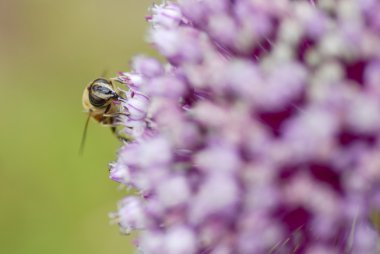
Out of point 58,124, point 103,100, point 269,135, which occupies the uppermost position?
point 58,124

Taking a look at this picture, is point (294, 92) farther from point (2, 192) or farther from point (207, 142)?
point (2, 192)

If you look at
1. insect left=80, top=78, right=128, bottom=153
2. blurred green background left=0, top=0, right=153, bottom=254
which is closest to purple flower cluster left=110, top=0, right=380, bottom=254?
insect left=80, top=78, right=128, bottom=153

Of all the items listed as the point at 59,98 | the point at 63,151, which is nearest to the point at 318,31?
the point at 63,151

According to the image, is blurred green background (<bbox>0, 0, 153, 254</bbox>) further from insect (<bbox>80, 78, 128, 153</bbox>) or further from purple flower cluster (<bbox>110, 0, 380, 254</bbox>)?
purple flower cluster (<bbox>110, 0, 380, 254</bbox>)

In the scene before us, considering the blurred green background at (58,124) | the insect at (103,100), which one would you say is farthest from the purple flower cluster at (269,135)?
the blurred green background at (58,124)

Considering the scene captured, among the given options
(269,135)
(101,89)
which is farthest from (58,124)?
(269,135)

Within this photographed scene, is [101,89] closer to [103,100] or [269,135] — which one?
[103,100]
